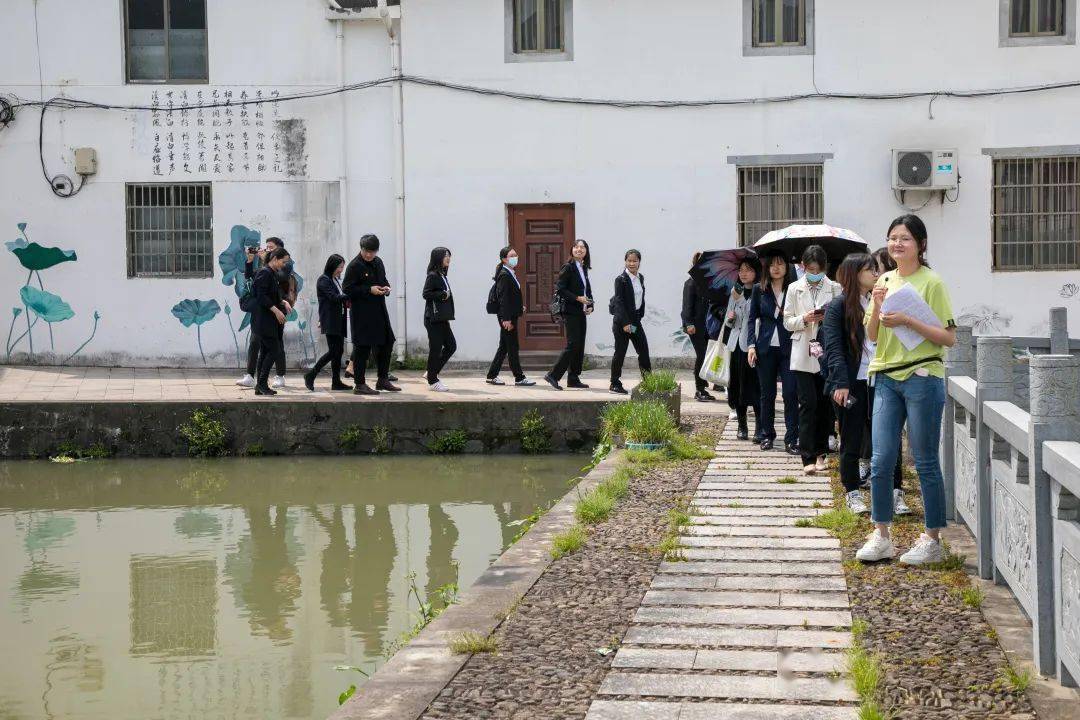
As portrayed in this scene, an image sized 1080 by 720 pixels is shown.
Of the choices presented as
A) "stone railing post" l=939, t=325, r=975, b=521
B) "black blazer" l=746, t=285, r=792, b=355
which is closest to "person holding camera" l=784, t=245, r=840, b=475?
"black blazer" l=746, t=285, r=792, b=355

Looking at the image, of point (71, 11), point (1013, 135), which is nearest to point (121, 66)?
point (71, 11)

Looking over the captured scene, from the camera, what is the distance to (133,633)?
762 centimetres

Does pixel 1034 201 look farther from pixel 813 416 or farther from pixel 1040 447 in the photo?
pixel 1040 447

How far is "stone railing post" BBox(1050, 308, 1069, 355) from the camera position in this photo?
10250mm

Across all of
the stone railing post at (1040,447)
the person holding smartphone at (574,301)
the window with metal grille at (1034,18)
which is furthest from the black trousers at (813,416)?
the window with metal grille at (1034,18)

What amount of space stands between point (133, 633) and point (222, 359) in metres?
11.0

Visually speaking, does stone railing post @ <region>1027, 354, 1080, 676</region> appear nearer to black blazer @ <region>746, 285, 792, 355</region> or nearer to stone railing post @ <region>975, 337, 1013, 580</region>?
stone railing post @ <region>975, 337, 1013, 580</region>

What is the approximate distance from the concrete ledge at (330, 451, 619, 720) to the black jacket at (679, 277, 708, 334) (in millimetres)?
6409

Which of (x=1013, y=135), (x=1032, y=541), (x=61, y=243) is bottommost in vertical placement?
(x=1032, y=541)

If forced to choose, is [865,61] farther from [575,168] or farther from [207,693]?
[207,693]

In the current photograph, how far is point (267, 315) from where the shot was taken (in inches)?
573

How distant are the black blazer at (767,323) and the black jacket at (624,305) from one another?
12.5ft

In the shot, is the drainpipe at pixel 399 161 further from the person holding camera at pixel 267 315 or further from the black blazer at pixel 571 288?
the black blazer at pixel 571 288

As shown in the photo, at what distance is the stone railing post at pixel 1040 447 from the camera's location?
5.03 metres
